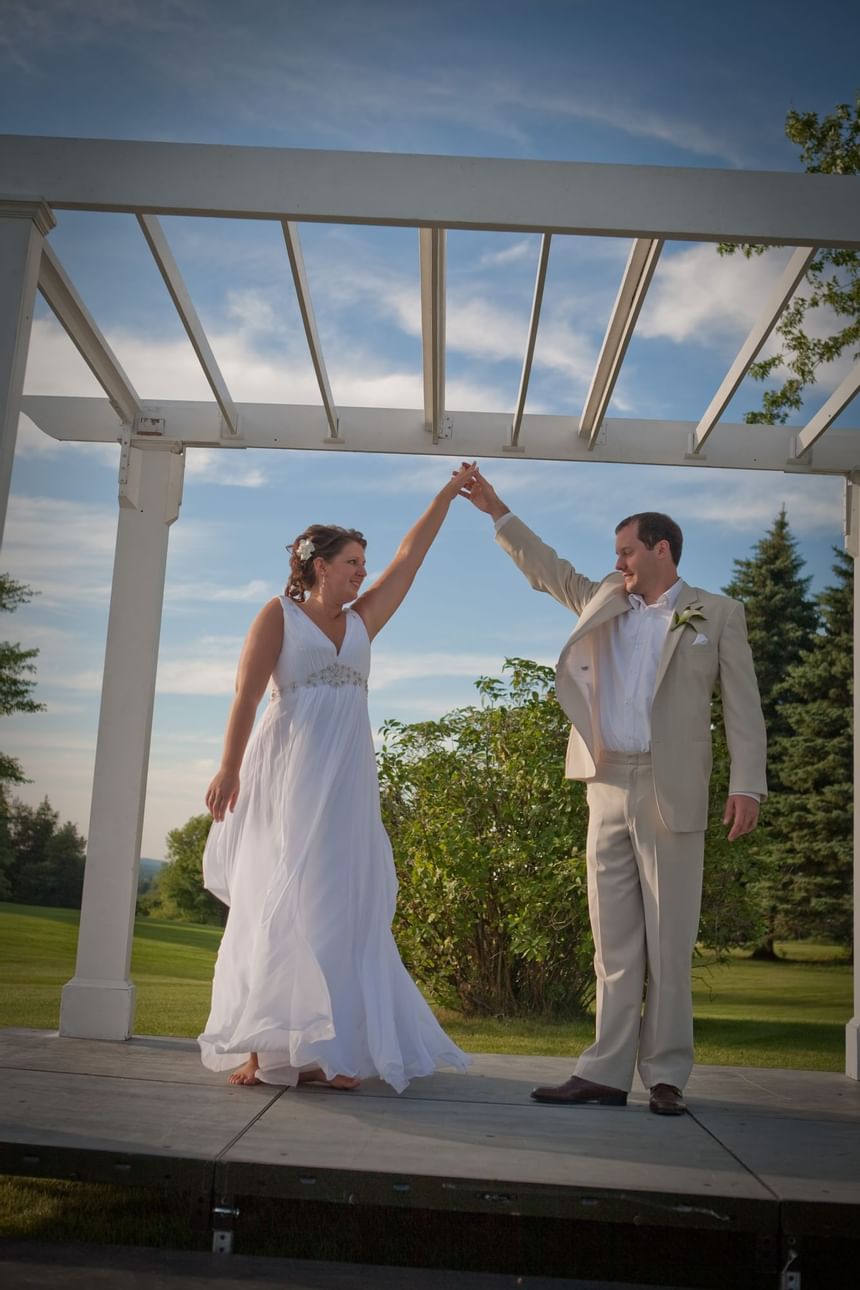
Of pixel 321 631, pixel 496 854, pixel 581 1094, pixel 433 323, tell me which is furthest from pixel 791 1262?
pixel 496 854

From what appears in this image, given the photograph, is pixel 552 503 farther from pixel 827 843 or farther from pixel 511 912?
pixel 511 912

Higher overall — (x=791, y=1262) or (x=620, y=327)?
(x=620, y=327)

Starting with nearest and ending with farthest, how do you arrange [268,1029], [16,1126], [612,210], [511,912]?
[16,1126] → [612,210] → [268,1029] → [511,912]

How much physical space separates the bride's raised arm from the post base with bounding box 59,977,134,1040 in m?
1.78

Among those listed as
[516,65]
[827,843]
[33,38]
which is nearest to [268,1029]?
[516,65]

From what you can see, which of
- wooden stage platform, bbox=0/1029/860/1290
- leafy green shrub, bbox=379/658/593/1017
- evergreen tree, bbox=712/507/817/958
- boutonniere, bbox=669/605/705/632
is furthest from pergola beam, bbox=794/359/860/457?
evergreen tree, bbox=712/507/817/958

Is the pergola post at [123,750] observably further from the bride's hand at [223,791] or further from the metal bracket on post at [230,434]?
the bride's hand at [223,791]

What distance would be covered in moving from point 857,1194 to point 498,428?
3134 millimetres

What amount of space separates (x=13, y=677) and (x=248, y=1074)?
845 centimetres

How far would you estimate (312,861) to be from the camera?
3.59 meters

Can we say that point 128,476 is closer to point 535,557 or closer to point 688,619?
point 535,557

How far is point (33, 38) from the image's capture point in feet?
36.7

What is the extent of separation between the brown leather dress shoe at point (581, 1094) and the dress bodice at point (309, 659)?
1.42 m

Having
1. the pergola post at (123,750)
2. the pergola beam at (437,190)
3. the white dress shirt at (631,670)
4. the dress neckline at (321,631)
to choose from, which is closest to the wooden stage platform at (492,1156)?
the pergola post at (123,750)
